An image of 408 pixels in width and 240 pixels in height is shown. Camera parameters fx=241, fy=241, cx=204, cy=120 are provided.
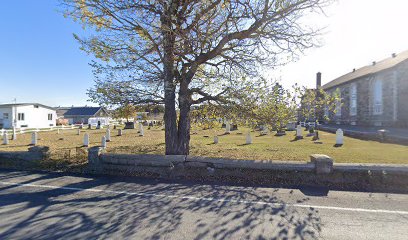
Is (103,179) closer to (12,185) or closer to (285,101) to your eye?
(12,185)

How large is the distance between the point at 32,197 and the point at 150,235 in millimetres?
3377

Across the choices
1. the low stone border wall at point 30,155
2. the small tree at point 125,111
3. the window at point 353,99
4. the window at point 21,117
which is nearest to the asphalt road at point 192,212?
the low stone border wall at point 30,155

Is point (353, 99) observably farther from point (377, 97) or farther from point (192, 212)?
point (192, 212)

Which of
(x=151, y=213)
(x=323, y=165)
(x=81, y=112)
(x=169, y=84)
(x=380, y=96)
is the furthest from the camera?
(x=81, y=112)

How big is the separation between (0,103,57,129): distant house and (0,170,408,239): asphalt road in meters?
42.0

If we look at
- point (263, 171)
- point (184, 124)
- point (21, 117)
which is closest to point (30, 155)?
point (184, 124)

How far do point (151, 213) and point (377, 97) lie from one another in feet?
110

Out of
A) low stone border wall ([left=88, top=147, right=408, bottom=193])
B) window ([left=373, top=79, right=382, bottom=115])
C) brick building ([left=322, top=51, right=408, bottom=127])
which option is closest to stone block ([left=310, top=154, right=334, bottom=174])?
low stone border wall ([left=88, top=147, right=408, bottom=193])

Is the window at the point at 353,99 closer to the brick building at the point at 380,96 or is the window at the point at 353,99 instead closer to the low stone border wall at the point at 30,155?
the brick building at the point at 380,96

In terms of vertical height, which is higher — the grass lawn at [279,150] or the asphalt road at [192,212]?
the grass lawn at [279,150]

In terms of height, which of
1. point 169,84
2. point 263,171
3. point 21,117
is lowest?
point 263,171

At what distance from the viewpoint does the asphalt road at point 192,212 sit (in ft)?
11.9

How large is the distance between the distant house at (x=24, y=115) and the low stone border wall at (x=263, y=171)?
134 ft

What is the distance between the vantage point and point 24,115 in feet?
142
